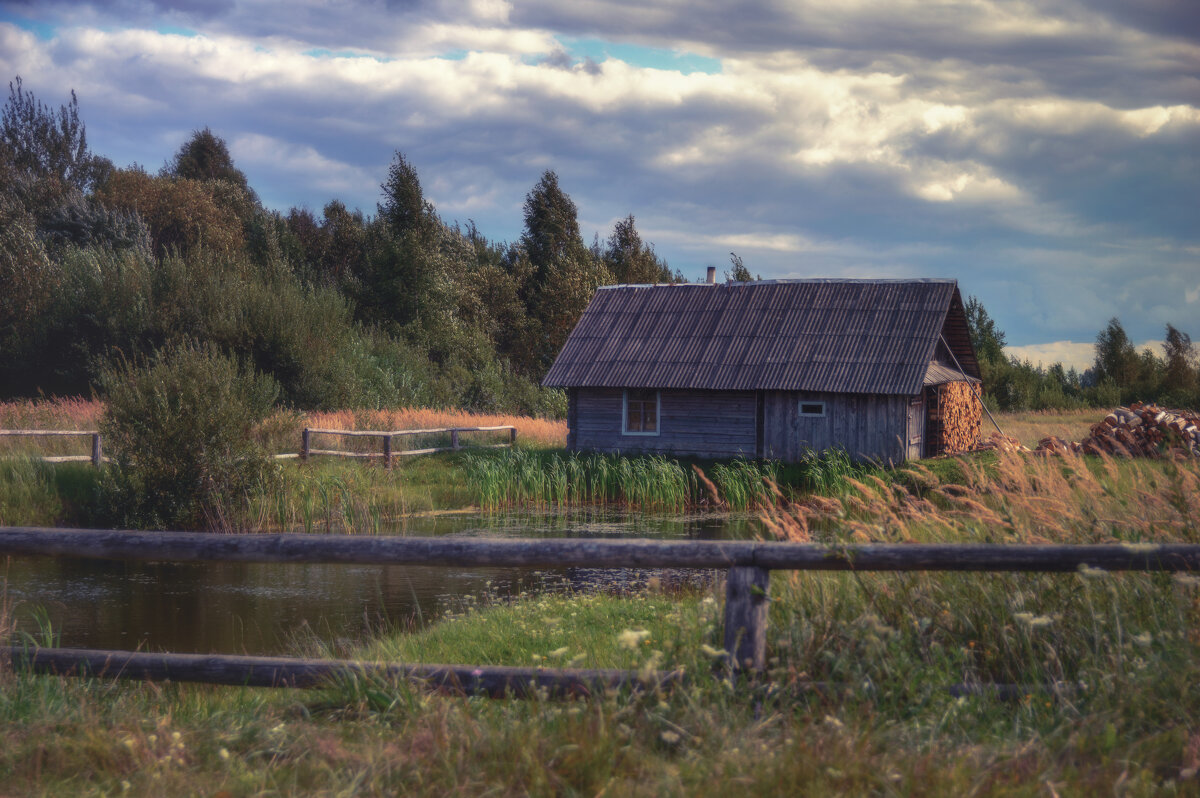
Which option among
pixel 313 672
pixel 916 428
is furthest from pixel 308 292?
pixel 313 672

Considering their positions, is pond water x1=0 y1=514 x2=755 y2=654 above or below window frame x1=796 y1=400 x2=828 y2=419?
below

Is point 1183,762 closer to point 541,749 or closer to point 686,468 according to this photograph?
point 541,749

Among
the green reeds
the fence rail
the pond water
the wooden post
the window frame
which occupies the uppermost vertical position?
the window frame

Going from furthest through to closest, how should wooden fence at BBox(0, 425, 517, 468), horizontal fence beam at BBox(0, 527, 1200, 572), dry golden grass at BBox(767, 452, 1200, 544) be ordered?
wooden fence at BBox(0, 425, 517, 468) < dry golden grass at BBox(767, 452, 1200, 544) < horizontal fence beam at BBox(0, 527, 1200, 572)

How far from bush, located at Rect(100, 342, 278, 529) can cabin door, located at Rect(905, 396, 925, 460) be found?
14.2 meters

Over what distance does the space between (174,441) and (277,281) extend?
20.6m

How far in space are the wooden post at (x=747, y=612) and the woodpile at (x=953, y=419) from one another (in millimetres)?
19236

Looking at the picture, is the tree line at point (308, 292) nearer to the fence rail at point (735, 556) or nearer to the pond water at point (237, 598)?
the pond water at point (237, 598)

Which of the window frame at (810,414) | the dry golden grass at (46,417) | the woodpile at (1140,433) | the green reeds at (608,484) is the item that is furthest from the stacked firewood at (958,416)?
the dry golden grass at (46,417)

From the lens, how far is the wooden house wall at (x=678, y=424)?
72.9ft

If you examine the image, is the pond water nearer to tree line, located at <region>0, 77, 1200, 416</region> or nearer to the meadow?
the meadow

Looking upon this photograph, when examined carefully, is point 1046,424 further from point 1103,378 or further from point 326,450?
point 326,450

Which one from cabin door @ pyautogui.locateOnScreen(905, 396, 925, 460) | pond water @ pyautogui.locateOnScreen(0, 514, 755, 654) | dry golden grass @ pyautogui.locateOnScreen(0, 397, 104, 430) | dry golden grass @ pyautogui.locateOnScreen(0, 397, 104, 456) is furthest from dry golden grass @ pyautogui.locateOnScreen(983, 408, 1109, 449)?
dry golden grass @ pyautogui.locateOnScreen(0, 397, 104, 430)

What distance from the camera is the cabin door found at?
2109cm
